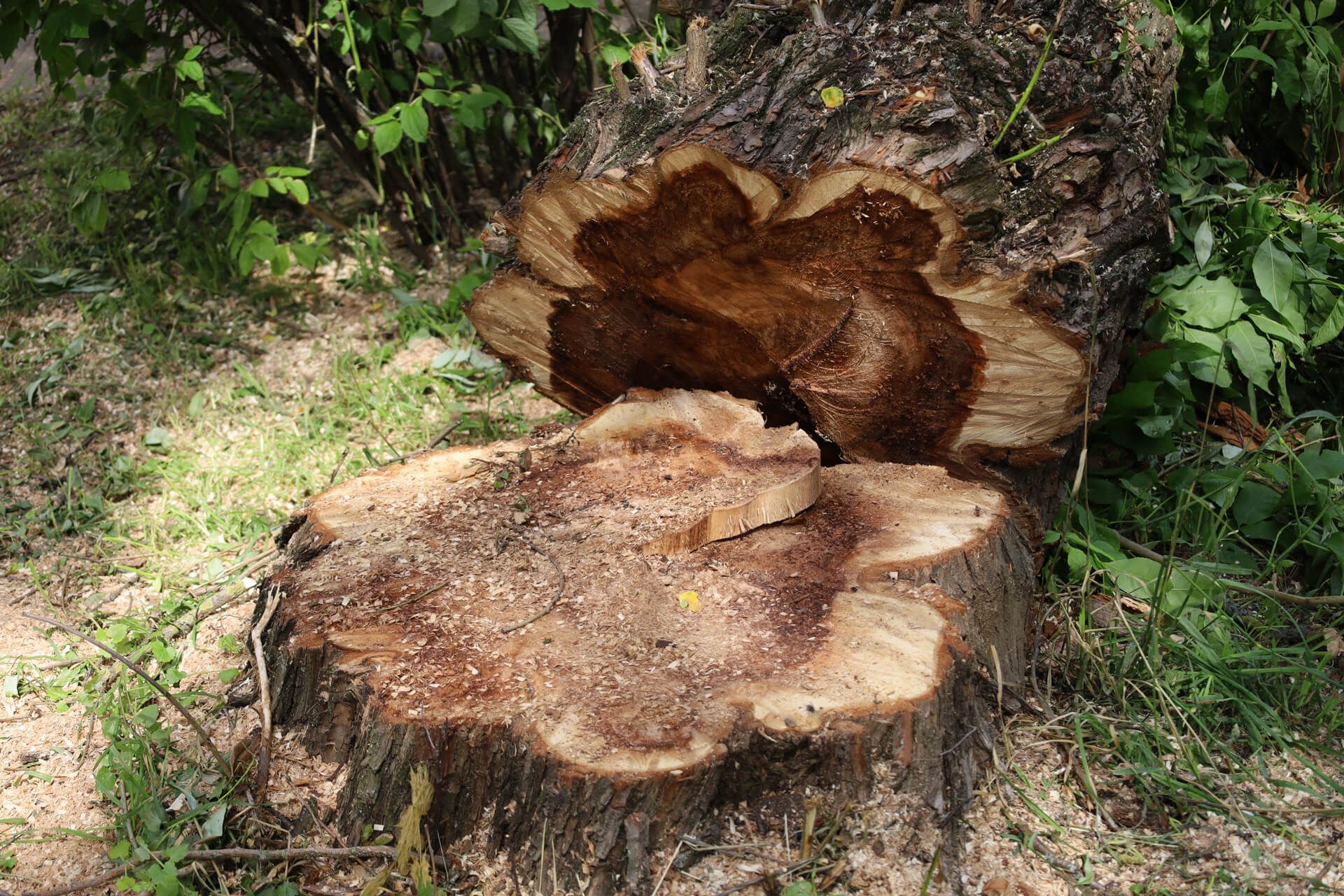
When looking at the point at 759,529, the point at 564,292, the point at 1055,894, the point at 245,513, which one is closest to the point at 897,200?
the point at 759,529

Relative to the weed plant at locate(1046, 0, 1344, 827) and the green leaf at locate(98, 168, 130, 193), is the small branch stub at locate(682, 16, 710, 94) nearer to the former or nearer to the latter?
the weed plant at locate(1046, 0, 1344, 827)

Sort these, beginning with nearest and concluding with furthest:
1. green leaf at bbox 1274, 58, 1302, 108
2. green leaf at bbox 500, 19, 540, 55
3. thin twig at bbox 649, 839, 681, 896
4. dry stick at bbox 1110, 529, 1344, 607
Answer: thin twig at bbox 649, 839, 681, 896 < dry stick at bbox 1110, 529, 1344, 607 < green leaf at bbox 1274, 58, 1302, 108 < green leaf at bbox 500, 19, 540, 55

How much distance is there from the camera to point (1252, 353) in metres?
2.26

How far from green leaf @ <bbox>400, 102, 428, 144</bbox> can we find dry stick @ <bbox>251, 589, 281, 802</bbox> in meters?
1.50

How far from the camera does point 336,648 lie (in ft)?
5.31

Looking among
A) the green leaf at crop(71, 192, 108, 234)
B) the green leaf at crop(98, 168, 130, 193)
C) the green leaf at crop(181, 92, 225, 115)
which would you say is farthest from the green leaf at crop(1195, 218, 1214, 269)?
the green leaf at crop(71, 192, 108, 234)

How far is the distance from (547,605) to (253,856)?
22.4 inches

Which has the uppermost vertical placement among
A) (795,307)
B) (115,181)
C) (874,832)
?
(115,181)

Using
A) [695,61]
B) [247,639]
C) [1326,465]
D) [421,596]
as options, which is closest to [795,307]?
[695,61]

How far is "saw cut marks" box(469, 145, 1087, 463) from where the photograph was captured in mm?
1794

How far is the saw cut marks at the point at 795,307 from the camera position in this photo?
1.79m

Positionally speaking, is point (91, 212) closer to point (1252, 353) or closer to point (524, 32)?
point (524, 32)

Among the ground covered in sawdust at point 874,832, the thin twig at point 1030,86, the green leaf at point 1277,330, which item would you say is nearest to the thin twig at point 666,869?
the ground covered in sawdust at point 874,832

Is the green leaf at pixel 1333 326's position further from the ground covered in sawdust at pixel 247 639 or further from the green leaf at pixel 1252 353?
the ground covered in sawdust at pixel 247 639
